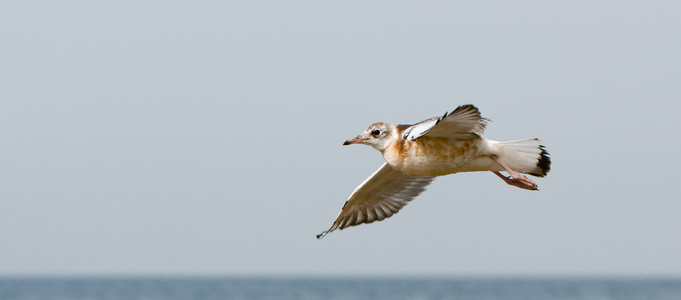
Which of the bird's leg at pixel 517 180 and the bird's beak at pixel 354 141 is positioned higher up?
the bird's beak at pixel 354 141

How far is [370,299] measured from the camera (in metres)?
57.2

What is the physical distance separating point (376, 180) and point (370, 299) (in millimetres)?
47986

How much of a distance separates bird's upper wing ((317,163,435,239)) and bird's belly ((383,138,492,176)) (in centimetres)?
168

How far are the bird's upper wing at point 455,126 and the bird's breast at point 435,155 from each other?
6 cm

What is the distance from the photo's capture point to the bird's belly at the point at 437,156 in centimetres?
812

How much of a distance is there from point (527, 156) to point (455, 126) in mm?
949

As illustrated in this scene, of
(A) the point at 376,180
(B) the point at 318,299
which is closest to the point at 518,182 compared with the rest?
(A) the point at 376,180

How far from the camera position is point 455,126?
7.84 metres

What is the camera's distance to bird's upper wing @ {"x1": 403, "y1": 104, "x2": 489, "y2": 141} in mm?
7379

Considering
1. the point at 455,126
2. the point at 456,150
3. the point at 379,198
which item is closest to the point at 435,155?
the point at 456,150

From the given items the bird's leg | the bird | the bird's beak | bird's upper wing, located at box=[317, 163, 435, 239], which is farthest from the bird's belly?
bird's upper wing, located at box=[317, 163, 435, 239]

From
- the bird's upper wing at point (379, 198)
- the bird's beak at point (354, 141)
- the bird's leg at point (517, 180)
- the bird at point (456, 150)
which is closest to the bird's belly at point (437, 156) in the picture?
the bird at point (456, 150)

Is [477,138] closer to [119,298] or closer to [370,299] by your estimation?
[370,299]

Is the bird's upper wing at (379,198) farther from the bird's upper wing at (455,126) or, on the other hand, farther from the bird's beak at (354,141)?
the bird's upper wing at (455,126)
